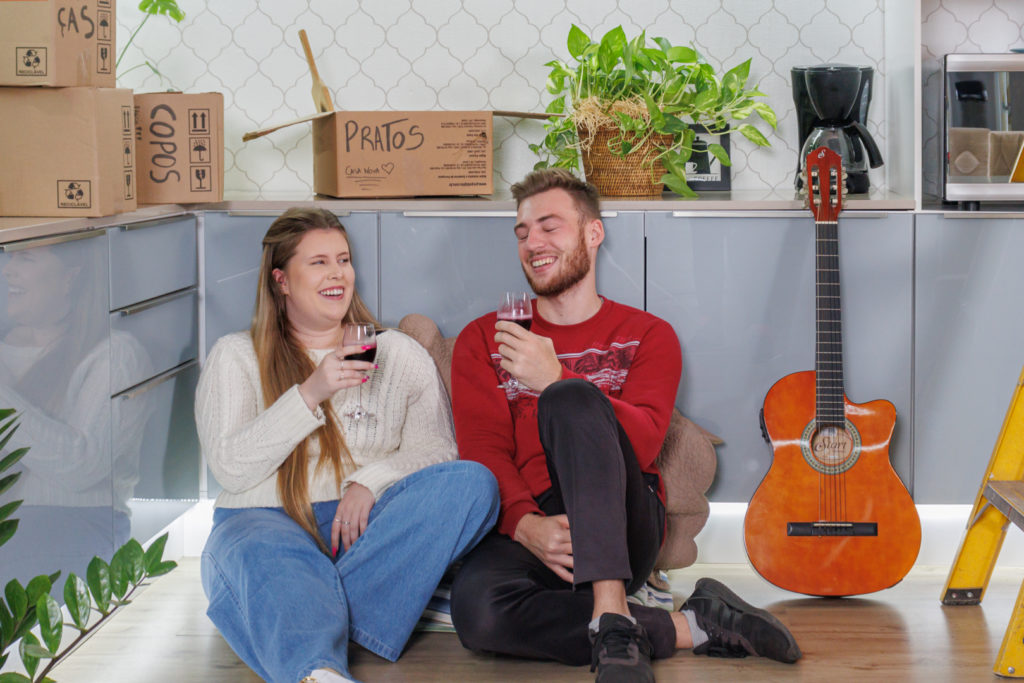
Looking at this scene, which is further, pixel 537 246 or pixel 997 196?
A: pixel 997 196

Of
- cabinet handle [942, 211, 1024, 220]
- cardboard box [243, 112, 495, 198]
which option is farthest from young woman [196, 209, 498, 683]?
cabinet handle [942, 211, 1024, 220]

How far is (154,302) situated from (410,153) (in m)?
0.70

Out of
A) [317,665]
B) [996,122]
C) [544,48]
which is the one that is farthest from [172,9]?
[996,122]

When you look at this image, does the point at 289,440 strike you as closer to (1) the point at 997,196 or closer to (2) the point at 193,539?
(2) the point at 193,539

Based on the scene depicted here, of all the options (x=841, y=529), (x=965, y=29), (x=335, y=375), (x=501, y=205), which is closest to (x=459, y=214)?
(x=501, y=205)

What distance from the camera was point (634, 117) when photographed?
255 cm

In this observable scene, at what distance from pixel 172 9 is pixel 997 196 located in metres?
2.13

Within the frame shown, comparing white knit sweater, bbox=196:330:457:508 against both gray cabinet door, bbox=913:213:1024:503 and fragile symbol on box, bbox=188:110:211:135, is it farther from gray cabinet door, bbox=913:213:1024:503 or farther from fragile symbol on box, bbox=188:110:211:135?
gray cabinet door, bbox=913:213:1024:503

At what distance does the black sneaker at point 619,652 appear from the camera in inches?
71.3

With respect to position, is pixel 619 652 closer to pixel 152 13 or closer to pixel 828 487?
pixel 828 487

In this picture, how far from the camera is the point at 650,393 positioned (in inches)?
86.4

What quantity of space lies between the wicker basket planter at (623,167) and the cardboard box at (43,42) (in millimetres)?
1140

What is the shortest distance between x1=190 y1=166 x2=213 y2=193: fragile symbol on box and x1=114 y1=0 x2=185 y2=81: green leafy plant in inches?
22.2

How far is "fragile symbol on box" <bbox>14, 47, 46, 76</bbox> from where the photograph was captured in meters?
2.01
